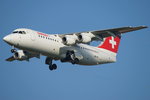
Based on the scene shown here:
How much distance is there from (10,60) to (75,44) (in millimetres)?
9156

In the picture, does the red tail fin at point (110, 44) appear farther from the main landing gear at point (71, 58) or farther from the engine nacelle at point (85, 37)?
the main landing gear at point (71, 58)

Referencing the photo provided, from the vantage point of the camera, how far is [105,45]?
139 feet

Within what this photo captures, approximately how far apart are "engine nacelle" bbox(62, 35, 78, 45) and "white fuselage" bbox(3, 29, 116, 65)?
0.54 meters

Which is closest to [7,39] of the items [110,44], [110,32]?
[110,32]

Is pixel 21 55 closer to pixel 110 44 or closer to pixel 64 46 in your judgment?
pixel 64 46

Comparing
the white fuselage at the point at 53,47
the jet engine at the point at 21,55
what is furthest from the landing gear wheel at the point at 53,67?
the white fuselage at the point at 53,47

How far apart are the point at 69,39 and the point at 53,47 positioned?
1739mm

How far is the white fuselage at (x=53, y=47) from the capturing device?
114ft

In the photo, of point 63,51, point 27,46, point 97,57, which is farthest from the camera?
point 97,57

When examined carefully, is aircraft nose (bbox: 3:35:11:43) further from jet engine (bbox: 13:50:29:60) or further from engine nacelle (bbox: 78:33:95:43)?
engine nacelle (bbox: 78:33:95:43)

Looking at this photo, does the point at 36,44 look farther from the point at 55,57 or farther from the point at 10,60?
the point at 10,60

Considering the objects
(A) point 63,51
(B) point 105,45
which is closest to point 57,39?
(A) point 63,51

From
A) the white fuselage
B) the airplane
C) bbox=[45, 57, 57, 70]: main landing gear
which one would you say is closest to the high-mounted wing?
the airplane

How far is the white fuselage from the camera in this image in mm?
34844
